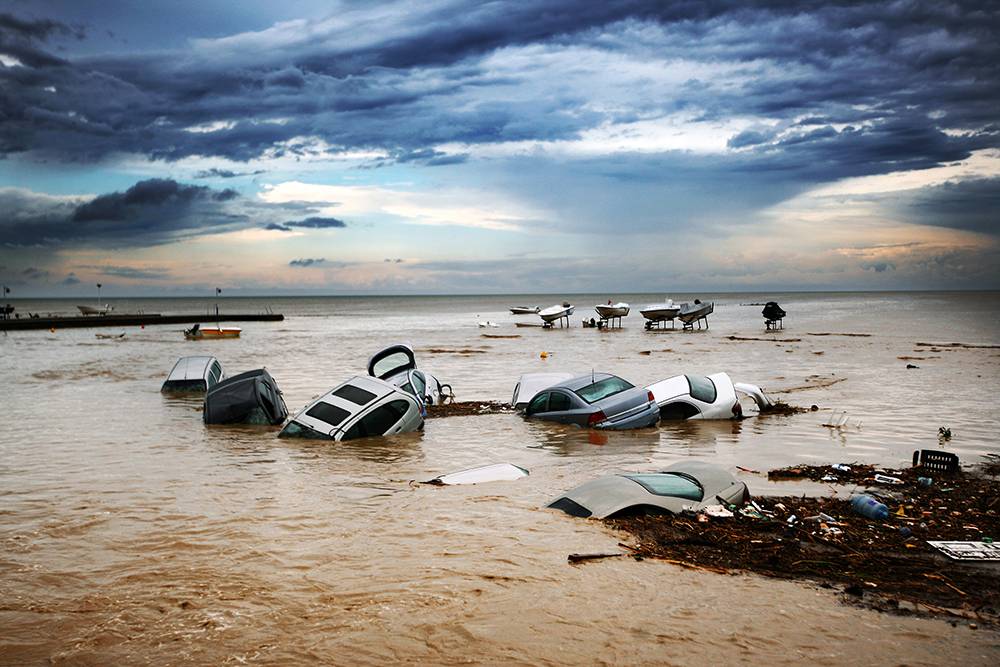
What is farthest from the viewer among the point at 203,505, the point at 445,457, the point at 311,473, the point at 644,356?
the point at 644,356

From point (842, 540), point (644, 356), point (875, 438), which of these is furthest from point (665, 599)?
point (644, 356)

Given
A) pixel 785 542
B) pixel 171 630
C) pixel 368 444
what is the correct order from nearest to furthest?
pixel 171 630, pixel 785 542, pixel 368 444

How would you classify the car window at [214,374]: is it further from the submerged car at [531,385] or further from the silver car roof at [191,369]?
the submerged car at [531,385]

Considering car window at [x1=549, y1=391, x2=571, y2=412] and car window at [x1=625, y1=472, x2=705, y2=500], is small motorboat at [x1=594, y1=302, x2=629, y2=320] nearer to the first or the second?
car window at [x1=549, y1=391, x2=571, y2=412]

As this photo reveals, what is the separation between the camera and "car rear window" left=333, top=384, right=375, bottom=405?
56.1 feet

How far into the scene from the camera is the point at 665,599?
7406mm

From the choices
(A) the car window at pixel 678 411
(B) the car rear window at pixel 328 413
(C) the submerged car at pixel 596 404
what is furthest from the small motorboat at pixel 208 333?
(A) the car window at pixel 678 411

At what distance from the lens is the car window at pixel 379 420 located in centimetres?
1683

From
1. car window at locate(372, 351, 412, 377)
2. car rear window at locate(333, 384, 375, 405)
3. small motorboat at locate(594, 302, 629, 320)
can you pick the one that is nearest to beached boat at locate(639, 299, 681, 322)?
small motorboat at locate(594, 302, 629, 320)

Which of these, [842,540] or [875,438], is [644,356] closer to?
[875,438]

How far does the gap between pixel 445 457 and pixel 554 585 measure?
7.78m

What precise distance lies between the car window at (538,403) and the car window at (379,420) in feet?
13.3

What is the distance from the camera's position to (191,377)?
87.5 feet

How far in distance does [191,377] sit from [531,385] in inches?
535
